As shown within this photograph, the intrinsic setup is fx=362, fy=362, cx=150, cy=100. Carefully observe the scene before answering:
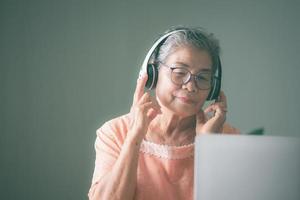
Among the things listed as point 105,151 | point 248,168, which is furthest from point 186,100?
point 248,168

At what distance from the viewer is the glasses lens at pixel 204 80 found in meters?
1.27

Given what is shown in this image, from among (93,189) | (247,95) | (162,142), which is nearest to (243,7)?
(247,95)

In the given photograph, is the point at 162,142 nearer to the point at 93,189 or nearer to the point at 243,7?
the point at 93,189

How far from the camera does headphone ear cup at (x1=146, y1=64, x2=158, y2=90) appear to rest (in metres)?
1.26

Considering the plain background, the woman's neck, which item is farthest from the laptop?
the plain background

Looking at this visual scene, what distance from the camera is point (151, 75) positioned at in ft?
4.14

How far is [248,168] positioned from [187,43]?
66 cm

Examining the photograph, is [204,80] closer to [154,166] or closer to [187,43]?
[187,43]

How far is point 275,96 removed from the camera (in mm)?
1463

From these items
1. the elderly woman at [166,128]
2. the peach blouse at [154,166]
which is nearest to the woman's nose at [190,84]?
the elderly woman at [166,128]

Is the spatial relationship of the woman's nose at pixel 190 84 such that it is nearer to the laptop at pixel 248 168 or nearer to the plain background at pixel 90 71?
the plain background at pixel 90 71

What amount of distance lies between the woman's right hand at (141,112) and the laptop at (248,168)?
0.50 meters

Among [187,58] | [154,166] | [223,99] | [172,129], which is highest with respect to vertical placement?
[187,58]

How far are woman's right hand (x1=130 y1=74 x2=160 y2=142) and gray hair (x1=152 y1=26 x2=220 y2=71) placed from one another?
4.2 inches
